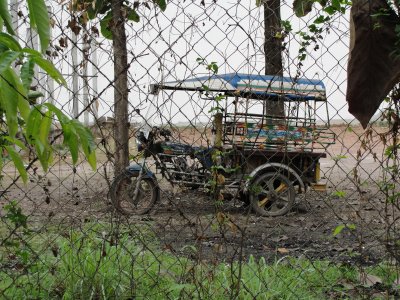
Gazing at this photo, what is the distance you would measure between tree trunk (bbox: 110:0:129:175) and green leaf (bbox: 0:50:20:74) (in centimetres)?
129

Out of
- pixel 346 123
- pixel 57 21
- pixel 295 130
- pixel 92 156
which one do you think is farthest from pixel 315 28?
pixel 92 156

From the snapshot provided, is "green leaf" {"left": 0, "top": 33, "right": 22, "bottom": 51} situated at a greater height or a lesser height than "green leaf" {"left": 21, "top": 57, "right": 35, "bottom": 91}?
greater

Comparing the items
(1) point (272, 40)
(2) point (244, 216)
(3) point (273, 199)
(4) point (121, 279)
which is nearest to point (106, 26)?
(1) point (272, 40)

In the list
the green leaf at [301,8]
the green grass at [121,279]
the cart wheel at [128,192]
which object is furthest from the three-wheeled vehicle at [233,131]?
the green leaf at [301,8]

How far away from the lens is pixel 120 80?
243 centimetres

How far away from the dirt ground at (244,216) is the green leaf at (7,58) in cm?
147

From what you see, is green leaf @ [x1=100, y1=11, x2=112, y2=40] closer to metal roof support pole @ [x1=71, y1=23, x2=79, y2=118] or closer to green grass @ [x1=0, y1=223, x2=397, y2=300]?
metal roof support pole @ [x1=71, y1=23, x2=79, y2=118]

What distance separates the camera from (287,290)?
3033 millimetres

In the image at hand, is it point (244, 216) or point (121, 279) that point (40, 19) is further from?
point (244, 216)

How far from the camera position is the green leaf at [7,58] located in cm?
104

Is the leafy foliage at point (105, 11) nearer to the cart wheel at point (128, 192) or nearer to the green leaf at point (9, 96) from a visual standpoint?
the cart wheel at point (128, 192)

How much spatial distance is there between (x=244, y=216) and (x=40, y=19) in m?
3.04

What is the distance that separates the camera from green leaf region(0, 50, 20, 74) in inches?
41.1

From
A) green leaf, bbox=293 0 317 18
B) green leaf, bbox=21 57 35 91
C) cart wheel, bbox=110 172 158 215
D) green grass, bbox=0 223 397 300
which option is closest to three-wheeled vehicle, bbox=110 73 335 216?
cart wheel, bbox=110 172 158 215
